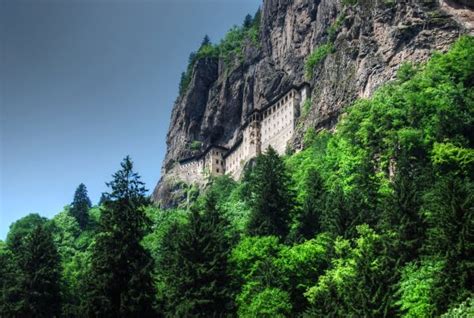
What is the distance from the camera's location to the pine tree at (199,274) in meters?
39.7

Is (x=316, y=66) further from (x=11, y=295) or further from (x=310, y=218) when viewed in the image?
(x=11, y=295)

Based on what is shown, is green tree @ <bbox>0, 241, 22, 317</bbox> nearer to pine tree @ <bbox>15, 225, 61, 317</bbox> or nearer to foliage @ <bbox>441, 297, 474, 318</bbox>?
pine tree @ <bbox>15, 225, 61, 317</bbox>

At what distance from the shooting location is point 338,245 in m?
41.6

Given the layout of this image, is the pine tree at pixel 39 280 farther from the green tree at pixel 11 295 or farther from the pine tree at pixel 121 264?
the pine tree at pixel 121 264

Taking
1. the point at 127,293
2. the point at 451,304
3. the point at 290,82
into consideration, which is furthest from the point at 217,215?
the point at 290,82

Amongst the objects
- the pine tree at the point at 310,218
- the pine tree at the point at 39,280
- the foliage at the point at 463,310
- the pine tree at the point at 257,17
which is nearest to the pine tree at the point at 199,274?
the pine tree at the point at 310,218

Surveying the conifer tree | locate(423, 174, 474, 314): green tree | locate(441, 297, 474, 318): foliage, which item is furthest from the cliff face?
locate(441, 297, 474, 318): foliage

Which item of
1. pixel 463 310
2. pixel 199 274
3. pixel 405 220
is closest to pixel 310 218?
pixel 199 274

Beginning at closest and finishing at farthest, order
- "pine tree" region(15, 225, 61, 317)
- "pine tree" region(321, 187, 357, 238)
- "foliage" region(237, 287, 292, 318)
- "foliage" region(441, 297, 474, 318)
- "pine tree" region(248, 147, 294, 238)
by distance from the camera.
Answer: "foliage" region(441, 297, 474, 318)
"foliage" region(237, 287, 292, 318)
"pine tree" region(321, 187, 357, 238)
"pine tree" region(15, 225, 61, 317)
"pine tree" region(248, 147, 294, 238)

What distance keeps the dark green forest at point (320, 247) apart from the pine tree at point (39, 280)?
9cm

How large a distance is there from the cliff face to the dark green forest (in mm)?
13854

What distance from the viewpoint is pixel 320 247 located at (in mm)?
44562

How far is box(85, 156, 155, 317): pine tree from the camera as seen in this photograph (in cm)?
3659

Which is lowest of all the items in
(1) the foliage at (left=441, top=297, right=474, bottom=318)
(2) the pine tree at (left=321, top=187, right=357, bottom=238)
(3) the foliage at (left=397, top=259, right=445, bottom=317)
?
(1) the foliage at (left=441, top=297, right=474, bottom=318)
